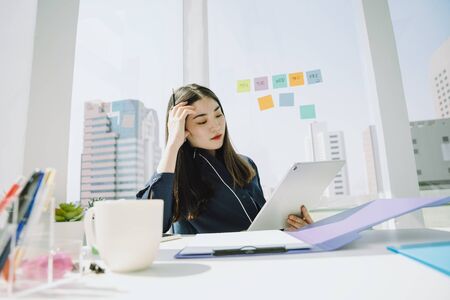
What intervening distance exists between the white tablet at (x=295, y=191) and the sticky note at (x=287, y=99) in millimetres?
1231

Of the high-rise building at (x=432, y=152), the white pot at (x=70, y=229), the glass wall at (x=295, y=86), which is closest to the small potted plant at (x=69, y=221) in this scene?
the white pot at (x=70, y=229)

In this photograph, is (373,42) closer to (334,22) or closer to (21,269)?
(334,22)

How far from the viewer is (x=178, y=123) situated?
1.10m

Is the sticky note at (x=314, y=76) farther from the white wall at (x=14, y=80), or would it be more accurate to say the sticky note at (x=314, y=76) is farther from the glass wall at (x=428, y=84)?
the white wall at (x=14, y=80)

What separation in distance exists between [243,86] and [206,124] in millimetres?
1064

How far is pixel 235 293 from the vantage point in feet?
0.85

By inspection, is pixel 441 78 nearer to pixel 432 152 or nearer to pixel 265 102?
pixel 432 152

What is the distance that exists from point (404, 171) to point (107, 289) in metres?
2.01

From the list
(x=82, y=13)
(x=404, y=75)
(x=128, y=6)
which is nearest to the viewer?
(x=82, y=13)

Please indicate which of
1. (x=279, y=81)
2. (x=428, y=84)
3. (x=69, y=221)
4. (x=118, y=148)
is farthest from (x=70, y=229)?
(x=428, y=84)

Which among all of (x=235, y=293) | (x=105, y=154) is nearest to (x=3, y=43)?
(x=105, y=154)

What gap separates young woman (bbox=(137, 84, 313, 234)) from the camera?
1.16 meters

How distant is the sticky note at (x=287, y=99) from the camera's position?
209 cm

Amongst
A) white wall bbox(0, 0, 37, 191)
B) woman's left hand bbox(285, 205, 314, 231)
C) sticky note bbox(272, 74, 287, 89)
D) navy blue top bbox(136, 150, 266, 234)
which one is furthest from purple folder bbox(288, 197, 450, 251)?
sticky note bbox(272, 74, 287, 89)
